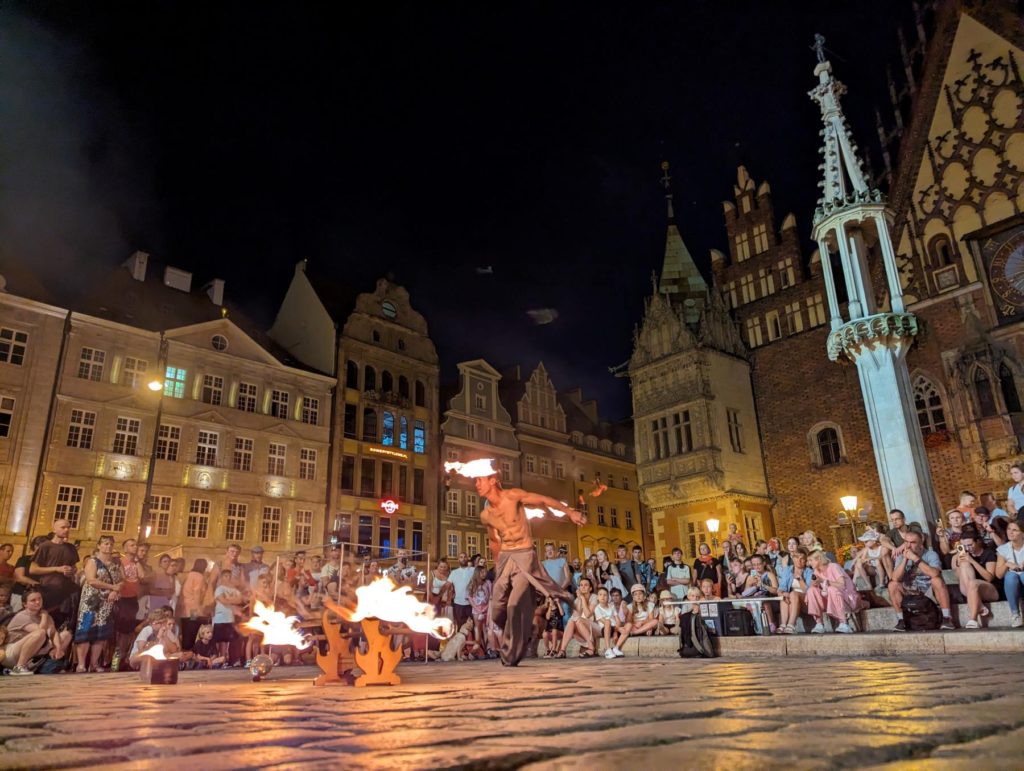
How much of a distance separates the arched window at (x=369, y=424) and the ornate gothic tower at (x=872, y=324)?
2461 centimetres

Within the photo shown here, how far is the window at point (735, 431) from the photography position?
30903mm

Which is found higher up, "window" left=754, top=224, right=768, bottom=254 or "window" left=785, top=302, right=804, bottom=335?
"window" left=754, top=224, right=768, bottom=254

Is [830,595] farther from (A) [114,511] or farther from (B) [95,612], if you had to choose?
(A) [114,511]

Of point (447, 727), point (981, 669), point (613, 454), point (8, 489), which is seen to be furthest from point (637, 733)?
point (613, 454)

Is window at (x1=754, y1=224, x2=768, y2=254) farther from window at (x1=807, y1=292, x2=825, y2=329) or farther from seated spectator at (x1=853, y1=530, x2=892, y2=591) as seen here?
seated spectator at (x1=853, y1=530, x2=892, y2=591)

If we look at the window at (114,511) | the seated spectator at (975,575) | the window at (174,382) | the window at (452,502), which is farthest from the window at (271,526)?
the seated spectator at (975,575)

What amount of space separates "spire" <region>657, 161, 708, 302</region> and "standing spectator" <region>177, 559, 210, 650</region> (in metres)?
26.8

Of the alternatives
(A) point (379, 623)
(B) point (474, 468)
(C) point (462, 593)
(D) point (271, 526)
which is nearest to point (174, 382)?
(D) point (271, 526)

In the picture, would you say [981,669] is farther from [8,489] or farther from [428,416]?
[428,416]

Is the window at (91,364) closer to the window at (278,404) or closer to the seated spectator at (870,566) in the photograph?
the window at (278,404)

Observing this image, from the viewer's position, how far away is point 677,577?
15508mm

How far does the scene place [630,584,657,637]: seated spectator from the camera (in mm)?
12922

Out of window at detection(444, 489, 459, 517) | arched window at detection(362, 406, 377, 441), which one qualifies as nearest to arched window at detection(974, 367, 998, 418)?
window at detection(444, 489, 459, 517)

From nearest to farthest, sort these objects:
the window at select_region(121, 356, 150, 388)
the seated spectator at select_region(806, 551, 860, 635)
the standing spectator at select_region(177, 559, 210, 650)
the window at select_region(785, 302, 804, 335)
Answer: the seated spectator at select_region(806, 551, 860, 635) < the standing spectator at select_region(177, 559, 210, 650) < the window at select_region(121, 356, 150, 388) < the window at select_region(785, 302, 804, 335)
